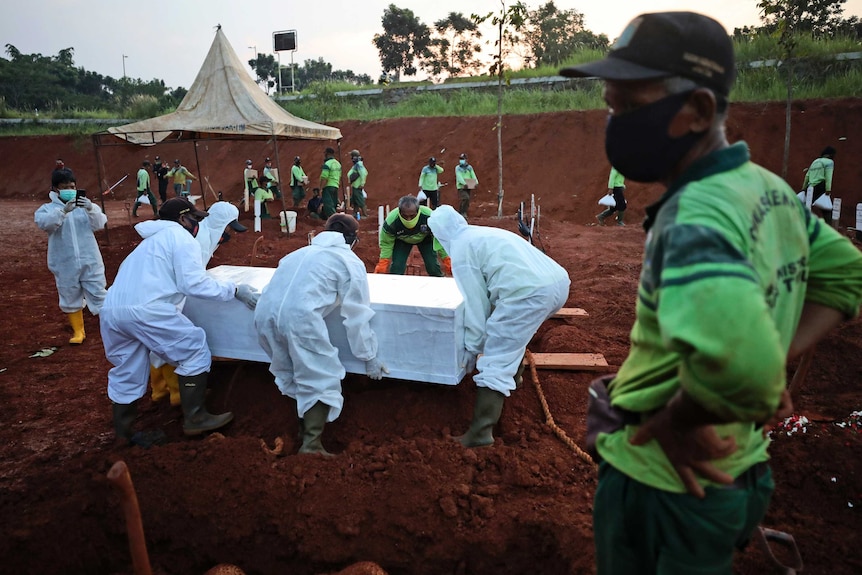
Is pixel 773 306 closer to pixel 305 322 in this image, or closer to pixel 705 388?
pixel 705 388

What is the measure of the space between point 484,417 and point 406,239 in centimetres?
288

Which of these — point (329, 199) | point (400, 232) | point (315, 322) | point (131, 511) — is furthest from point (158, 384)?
point (329, 199)

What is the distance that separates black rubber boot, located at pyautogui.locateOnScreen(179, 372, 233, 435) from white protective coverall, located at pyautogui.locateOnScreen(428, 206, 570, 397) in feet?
6.17

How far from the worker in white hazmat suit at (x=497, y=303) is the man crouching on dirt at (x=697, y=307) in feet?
6.92

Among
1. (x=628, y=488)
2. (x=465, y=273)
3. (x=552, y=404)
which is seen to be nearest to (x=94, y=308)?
(x=465, y=273)

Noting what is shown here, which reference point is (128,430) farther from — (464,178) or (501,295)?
(464,178)

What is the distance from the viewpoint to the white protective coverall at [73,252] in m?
5.90

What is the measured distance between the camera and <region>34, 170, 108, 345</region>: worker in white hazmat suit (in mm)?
5883

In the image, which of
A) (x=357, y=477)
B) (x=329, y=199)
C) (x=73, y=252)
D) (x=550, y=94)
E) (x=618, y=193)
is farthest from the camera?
(x=550, y=94)

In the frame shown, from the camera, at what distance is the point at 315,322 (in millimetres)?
3396

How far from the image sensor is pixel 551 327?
18.1 ft

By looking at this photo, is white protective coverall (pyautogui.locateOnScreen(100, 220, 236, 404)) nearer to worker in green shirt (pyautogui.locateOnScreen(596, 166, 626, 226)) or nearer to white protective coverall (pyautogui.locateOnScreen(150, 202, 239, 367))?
white protective coverall (pyautogui.locateOnScreen(150, 202, 239, 367))

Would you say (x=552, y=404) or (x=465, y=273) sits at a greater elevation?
(x=465, y=273)

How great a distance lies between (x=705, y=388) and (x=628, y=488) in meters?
0.43
